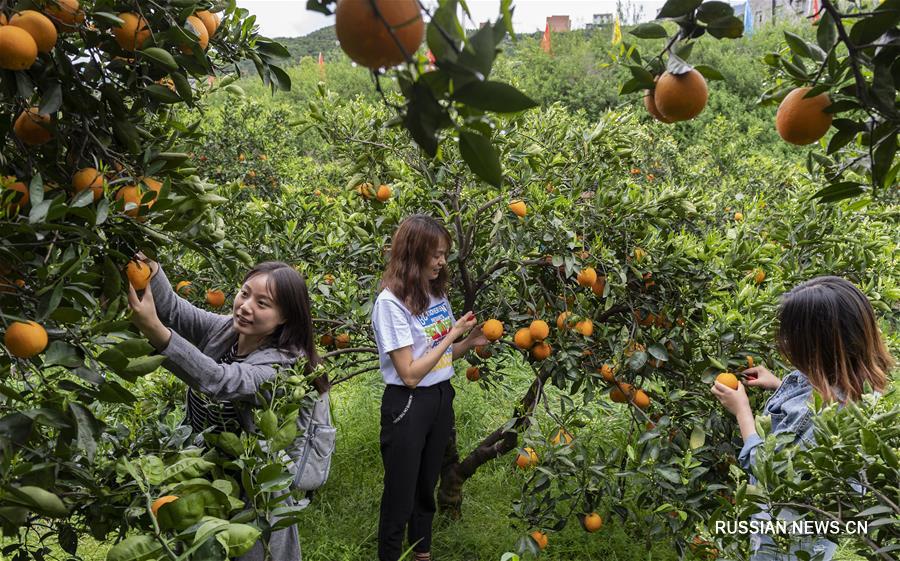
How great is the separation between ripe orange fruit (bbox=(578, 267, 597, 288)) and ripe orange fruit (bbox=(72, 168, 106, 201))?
1347 mm

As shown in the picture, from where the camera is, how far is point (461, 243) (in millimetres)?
2398

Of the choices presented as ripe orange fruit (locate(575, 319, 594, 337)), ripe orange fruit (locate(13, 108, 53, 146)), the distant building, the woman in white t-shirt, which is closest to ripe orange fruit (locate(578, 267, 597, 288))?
ripe orange fruit (locate(575, 319, 594, 337))

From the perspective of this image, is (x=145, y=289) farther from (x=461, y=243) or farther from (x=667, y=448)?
(x=667, y=448)

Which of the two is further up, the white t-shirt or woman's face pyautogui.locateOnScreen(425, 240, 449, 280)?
woman's face pyautogui.locateOnScreen(425, 240, 449, 280)

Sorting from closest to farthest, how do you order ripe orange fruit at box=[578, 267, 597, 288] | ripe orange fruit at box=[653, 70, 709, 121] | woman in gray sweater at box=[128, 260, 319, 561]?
1. ripe orange fruit at box=[653, 70, 709, 121]
2. woman in gray sweater at box=[128, 260, 319, 561]
3. ripe orange fruit at box=[578, 267, 597, 288]

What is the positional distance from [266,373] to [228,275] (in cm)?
91

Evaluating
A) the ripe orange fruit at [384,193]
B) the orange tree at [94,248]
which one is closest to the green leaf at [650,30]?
the orange tree at [94,248]

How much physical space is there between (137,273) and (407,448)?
1286mm

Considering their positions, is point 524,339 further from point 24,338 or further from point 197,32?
point 24,338

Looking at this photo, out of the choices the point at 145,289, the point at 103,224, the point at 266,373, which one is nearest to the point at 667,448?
the point at 266,373

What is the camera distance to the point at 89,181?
105cm

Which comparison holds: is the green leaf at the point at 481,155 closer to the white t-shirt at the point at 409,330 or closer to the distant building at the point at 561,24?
the white t-shirt at the point at 409,330

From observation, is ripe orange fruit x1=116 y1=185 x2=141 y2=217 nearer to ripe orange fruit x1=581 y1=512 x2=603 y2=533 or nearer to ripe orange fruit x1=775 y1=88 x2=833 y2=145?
ripe orange fruit x1=775 y1=88 x2=833 y2=145

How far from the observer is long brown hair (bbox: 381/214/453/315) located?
7.06 ft
